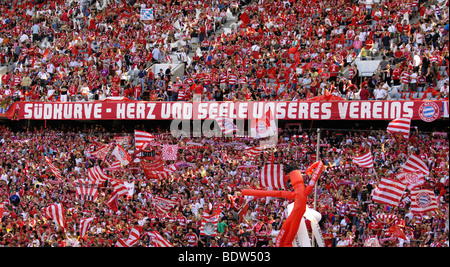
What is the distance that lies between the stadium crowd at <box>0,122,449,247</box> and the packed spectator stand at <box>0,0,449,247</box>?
0.15 ft

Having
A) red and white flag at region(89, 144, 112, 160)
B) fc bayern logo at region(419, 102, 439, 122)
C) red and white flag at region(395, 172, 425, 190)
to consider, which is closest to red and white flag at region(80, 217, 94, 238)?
red and white flag at region(89, 144, 112, 160)

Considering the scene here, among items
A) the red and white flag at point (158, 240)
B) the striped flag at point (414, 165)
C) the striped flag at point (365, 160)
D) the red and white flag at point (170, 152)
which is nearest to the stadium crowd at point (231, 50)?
the red and white flag at point (170, 152)

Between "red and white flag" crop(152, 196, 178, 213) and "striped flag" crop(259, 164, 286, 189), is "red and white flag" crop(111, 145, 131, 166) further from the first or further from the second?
"striped flag" crop(259, 164, 286, 189)

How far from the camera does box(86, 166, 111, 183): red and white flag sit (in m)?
20.1

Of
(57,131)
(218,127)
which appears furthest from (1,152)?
(218,127)

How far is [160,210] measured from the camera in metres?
18.3

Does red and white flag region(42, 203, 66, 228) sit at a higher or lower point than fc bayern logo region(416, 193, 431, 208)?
lower

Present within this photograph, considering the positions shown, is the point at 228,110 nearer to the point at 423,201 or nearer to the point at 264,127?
the point at 264,127

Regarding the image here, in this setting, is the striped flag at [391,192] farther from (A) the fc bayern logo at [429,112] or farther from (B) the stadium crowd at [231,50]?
(B) the stadium crowd at [231,50]

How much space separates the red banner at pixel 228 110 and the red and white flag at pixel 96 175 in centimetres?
335


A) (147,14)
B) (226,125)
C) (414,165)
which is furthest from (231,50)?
(414,165)

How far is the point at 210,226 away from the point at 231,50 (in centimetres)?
959

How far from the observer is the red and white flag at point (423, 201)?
1507 centimetres
